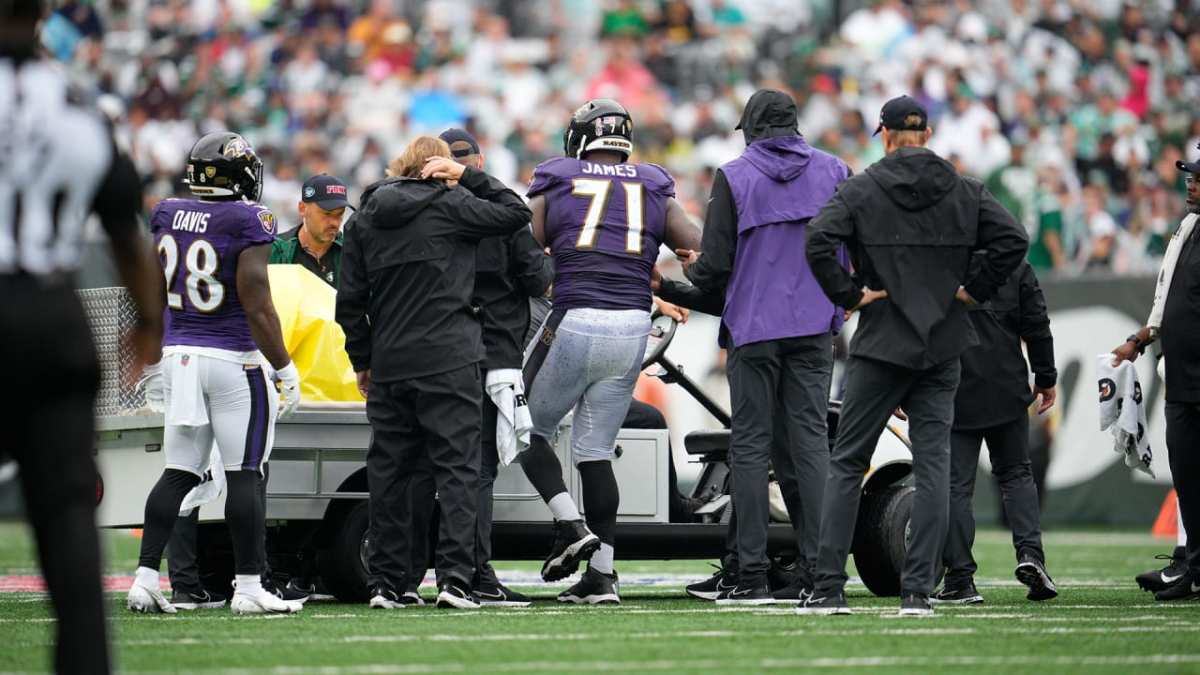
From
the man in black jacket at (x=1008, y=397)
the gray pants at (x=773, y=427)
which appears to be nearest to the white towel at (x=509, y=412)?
the gray pants at (x=773, y=427)

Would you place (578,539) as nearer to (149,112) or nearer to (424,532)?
(424,532)

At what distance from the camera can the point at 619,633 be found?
727cm

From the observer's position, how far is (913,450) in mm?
7977

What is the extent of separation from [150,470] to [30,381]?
4.81 meters

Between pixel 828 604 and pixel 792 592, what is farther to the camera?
pixel 792 592

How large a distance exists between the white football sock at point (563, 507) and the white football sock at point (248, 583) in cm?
137

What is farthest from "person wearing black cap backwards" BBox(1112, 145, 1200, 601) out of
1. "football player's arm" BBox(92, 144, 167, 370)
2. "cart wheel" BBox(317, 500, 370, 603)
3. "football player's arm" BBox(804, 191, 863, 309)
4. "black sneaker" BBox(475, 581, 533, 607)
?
"football player's arm" BBox(92, 144, 167, 370)

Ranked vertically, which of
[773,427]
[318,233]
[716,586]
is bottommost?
[716,586]

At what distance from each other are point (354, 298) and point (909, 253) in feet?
7.84

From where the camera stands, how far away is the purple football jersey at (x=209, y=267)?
848 centimetres

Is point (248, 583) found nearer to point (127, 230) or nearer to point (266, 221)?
point (266, 221)

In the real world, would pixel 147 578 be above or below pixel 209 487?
below

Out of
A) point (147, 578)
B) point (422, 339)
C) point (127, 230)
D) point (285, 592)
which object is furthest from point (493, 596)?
point (127, 230)

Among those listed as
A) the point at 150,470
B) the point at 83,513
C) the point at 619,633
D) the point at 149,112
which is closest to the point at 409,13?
the point at 149,112
